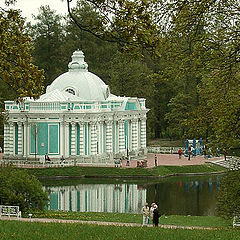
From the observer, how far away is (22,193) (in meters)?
23.6

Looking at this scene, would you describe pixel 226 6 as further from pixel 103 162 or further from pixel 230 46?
pixel 103 162

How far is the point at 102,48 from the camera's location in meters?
64.1

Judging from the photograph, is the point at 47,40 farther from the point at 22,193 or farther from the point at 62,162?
the point at 22,193

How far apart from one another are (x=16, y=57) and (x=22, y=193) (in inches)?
409

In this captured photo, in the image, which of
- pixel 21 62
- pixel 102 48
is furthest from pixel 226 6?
pixel 102 48

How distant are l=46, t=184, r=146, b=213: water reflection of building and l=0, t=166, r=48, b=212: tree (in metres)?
5.43

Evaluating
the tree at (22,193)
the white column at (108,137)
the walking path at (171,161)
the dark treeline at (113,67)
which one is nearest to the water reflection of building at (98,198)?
the tree at (22,193)

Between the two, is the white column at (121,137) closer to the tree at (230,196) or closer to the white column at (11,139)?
the white column at (11,139)

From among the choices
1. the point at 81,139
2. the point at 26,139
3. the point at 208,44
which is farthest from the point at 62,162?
the point at 208,44

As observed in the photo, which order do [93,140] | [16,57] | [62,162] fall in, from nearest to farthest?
[16,57], [62,162], [93,140]

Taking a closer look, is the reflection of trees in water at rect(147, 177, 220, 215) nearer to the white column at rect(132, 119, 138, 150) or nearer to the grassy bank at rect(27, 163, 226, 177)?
the grassy bank at rect(27, 163, 226, 177)

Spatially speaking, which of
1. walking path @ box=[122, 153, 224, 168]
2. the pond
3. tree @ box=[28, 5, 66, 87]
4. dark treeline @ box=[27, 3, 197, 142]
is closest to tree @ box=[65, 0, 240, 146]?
the pond

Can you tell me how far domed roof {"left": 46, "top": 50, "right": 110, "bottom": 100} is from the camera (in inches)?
1740

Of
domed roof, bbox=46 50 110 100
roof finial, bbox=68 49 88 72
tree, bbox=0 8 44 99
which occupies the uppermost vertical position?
roof finial, bbox=68 49 88 72
